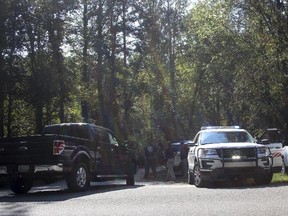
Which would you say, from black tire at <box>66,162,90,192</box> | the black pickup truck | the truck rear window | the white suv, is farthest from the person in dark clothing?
black tire at <box>66,162,90,192</box>

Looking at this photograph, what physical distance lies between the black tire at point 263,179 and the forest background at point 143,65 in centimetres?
1318

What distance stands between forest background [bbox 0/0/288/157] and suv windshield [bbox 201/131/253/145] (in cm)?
1204

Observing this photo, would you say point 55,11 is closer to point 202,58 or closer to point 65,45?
point 65,45

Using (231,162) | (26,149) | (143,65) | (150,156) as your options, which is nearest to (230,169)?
(231,162)

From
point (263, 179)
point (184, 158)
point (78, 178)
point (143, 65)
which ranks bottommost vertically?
point (263, 179)

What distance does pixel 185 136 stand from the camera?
52281 millimetres

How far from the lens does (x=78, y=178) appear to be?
16453mm

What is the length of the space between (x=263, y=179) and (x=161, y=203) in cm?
563

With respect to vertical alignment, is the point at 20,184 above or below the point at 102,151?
below

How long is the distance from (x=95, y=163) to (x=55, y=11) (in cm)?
1633

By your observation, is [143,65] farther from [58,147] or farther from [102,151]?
[58,147]

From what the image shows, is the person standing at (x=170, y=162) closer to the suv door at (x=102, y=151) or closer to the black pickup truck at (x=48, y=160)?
the suv door at (x=102, y=151)

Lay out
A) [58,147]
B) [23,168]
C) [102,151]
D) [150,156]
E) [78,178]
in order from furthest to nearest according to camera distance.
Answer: [150,156], [102,151], [78,178], [23,168], [58,147]

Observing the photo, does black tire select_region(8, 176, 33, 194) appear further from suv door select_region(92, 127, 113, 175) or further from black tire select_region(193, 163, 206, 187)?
black tire select_region(193, 163, 206, 187)
